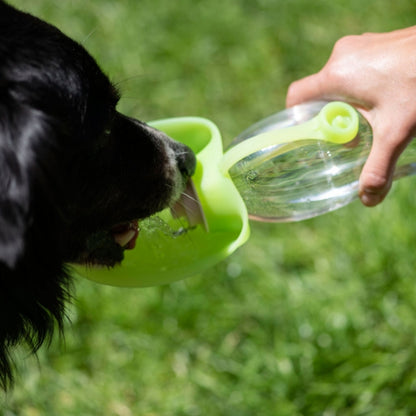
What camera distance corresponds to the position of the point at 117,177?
2.13m

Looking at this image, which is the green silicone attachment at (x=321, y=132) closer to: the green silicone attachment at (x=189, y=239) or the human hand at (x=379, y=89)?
the human hand at (x=379, y=89)

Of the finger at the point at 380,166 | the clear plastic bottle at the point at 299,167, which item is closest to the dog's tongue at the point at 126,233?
the clear plastic bottle at the point at 299,167

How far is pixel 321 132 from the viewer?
7.12 ft

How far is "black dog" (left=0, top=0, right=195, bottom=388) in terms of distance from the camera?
1.78 meters

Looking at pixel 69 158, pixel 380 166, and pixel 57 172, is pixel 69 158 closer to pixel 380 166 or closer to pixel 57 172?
pixel 57 172

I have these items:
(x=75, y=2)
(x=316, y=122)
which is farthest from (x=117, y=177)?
(x=75, y=2)

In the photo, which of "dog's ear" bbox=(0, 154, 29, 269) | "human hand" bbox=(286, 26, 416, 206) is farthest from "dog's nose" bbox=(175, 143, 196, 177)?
"dog's ear" bbox=(0, 154, 29, 269)

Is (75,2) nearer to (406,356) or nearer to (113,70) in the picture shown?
(113,70)

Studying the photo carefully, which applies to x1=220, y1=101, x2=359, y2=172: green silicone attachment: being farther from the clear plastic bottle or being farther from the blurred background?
the blurred background

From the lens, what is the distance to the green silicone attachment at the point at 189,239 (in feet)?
7.71

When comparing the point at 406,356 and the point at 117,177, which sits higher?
the point at 117,177

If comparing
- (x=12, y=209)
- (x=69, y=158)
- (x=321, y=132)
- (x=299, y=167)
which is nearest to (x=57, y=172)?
(x=69, y=158)

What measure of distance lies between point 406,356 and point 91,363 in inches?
58.6

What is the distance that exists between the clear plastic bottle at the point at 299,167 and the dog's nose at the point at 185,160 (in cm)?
14
